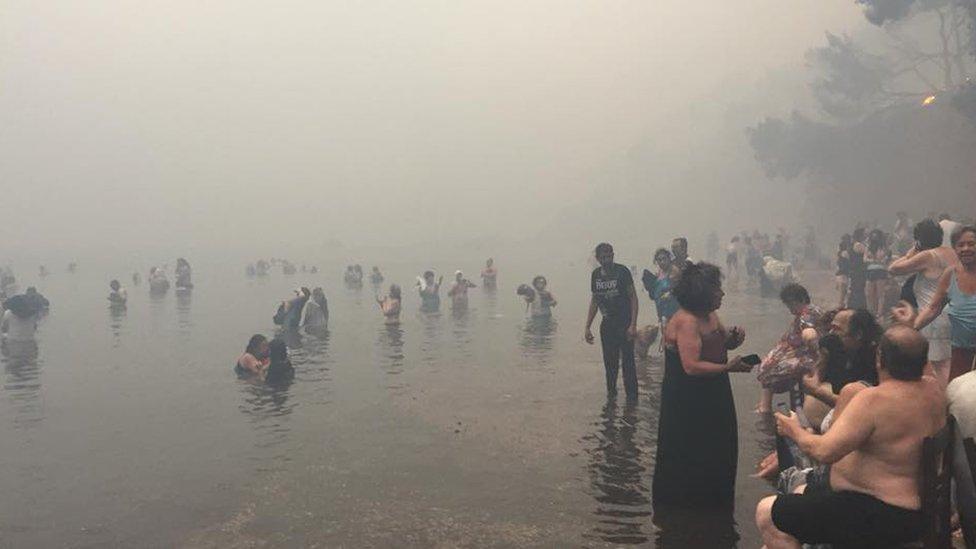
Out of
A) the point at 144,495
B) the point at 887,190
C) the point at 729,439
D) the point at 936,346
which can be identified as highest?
the point at 887,190

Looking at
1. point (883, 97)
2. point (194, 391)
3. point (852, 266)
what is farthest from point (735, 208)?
point (194, 391)

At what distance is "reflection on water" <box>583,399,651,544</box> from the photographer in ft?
18.6

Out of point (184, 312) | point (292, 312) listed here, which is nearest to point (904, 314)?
point (292, 312)

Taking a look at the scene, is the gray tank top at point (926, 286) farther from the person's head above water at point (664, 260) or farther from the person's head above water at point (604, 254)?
the person's head above water at point (664, 260)

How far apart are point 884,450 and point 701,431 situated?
201cm

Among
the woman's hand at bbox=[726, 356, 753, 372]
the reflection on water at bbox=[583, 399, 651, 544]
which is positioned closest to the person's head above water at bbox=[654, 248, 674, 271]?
the reflection on water at bbox=[583, 399, 651, 544]

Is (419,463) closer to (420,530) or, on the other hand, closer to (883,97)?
(420,530)

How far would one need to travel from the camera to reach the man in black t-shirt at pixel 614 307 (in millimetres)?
9094

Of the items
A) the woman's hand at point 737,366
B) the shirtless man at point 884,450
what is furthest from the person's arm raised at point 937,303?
the shirtless man at point 884,450

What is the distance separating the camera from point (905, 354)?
3.51m

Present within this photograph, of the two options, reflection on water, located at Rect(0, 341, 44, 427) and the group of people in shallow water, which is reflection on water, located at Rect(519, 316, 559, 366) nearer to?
the group of people in shallow water

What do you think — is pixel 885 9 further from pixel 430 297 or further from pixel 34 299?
pixel 34 299

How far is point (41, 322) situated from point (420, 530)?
24.1m

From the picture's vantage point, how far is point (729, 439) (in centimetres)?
548
